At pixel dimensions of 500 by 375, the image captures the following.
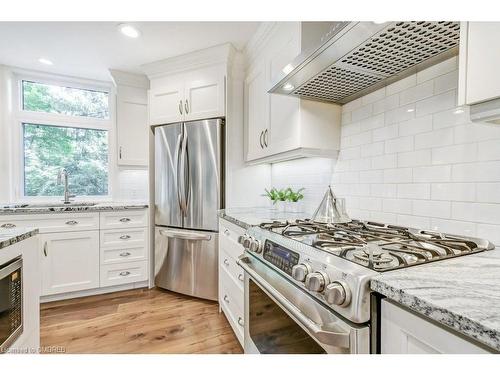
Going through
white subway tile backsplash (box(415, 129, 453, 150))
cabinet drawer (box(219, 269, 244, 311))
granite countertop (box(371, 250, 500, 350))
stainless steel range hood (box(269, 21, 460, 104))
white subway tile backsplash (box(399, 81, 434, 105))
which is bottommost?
cabinet drawer (box(219, 269, 244, 311))

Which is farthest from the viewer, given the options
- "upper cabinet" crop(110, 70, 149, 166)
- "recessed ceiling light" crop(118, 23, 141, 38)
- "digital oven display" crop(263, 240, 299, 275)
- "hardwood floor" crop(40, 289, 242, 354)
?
"upper cabinet" crop(110, 70, 149, 166)

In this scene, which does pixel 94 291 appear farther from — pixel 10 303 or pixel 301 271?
pixel 301 271

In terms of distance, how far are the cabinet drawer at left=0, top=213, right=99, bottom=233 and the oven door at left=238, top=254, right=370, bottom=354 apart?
74.5 inches

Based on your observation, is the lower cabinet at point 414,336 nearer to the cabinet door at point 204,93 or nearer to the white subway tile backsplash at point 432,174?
the white subway tile backsplash at point 432,174

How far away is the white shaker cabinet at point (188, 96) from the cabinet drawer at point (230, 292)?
1.42 metres

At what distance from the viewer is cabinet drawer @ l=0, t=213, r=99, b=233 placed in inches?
84.8

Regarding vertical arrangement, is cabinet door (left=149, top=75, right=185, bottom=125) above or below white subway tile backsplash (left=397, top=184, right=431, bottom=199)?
above

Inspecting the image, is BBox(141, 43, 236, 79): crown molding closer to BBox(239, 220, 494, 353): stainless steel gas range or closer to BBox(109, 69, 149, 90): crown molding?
BBox(109, 69, 149, 90): crown molding

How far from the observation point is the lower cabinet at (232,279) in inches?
62.6

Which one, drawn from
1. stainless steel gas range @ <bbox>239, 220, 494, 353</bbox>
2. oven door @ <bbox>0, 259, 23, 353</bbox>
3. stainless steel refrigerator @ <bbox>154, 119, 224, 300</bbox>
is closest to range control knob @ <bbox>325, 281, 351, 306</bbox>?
stainless steel gas range @ <bbox>239, 220, 494, 353</bbox>

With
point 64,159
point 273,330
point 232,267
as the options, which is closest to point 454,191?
point 273,330

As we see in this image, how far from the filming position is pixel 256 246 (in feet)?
3.81

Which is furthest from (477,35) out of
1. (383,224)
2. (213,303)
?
(213,303)

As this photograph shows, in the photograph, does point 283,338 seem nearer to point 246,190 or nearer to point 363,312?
point 363,312
